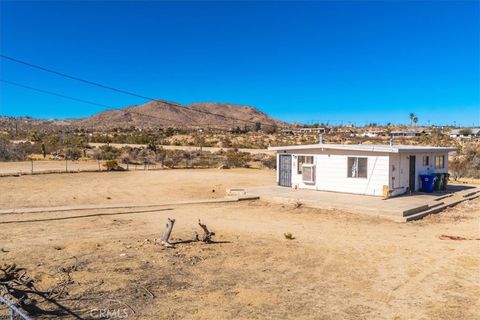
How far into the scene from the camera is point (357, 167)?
1898 centimetres

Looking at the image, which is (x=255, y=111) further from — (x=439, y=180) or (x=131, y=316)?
(x=131, y=316)

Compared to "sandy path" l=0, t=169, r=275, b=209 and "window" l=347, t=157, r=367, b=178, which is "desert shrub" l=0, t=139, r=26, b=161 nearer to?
"sandy path" l=0, t=169, r=275, b=209

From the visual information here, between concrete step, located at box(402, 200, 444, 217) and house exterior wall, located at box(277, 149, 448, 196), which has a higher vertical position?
house exterior wall, located at box(277, 149, 448, 196)

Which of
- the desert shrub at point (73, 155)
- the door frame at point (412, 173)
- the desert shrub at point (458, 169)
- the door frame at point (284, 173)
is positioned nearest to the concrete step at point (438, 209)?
the door frame at point (412, 173)

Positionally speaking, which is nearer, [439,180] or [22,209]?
[22,209]

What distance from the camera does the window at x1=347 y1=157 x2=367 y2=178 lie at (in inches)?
742

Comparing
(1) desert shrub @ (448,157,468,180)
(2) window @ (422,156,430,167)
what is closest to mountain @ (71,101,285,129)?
(1) desert shrub @ (448,157,468,180)

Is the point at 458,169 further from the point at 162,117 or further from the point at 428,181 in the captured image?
the point at 162,117

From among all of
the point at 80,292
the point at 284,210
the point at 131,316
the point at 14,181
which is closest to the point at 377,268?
the point at 131,316

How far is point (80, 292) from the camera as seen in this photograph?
25.8ft

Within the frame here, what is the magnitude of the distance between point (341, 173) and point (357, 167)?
0.81 m

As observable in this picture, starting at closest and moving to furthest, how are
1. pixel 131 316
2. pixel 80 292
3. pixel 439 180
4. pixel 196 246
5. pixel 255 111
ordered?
pixel 131 316, pixel 80 292, pixel 196 246, pixel 439 180, pixel 255 111

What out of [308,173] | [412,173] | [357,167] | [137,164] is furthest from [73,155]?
[412,173]

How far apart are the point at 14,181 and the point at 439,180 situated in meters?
21.9
